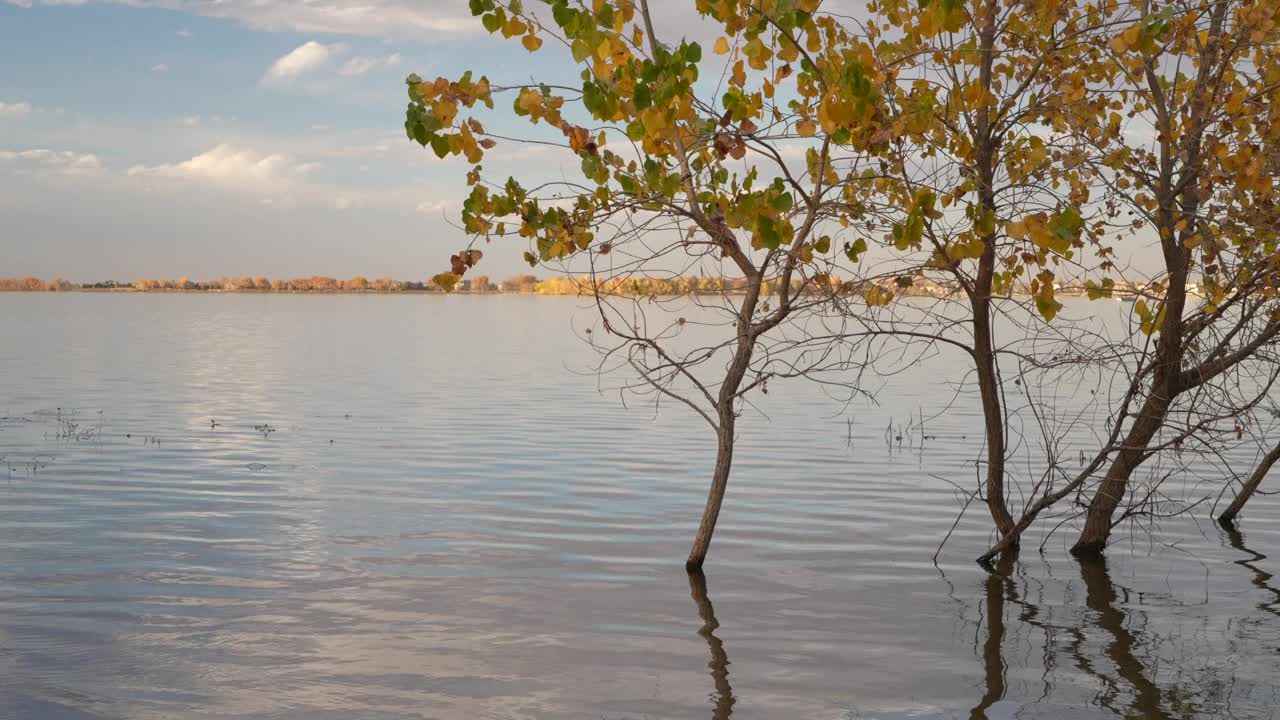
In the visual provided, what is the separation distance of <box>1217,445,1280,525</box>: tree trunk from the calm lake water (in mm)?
384

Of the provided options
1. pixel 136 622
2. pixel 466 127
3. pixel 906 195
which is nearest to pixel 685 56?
pixel 466 127

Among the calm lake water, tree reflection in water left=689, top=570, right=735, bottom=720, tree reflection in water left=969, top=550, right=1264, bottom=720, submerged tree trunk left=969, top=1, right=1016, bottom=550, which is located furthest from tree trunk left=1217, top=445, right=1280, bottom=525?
tree reflection in water left=689, top=570, right=735, bottom=720

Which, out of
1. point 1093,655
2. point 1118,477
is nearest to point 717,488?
point 1093,655

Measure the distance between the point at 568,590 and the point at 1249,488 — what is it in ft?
29.2

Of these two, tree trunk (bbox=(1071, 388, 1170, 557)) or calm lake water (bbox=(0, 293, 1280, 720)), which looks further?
tree trunk (bbox=(1071, 388, 1170, 557))

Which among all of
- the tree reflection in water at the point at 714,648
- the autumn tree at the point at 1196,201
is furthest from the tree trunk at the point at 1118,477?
the tree reflection in water at the point at 714,648

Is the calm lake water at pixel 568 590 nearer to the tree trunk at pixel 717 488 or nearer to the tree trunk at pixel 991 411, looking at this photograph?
the tree trunk at pixel 717 488

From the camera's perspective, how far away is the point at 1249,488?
48.0 feet

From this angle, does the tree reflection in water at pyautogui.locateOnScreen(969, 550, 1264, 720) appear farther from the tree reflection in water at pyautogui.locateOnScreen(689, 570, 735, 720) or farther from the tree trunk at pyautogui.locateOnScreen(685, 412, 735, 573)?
the tree trunk at pyautogui.locateOnScreen(685, 412, 735, 573)

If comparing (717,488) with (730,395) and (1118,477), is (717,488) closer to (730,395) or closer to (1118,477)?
(730,395)

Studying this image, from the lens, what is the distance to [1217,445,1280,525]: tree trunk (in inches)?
563

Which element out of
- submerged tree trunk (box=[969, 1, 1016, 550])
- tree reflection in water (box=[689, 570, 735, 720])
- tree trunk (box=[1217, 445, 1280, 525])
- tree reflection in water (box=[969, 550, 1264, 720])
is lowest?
tree reflection in water (box=[689, 570, 735, 720])

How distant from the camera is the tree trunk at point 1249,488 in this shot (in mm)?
14289

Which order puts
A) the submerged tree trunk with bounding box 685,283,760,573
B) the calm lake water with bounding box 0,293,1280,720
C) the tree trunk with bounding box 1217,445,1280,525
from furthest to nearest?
1. the tree trunk with bounding box 1217,445,1280,525
2. the submerged tree trunk with bounding box 685,283,760,573
3. the calm lake water with bounding box 0,293,1280,720
